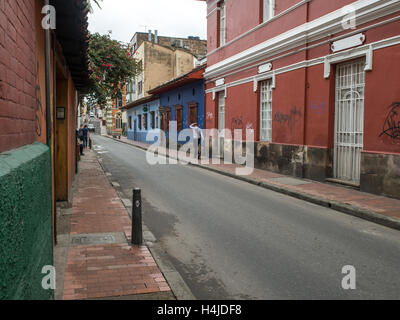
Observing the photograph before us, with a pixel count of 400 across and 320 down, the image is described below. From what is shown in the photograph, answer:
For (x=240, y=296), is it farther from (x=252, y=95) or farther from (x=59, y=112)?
(x=252, y=95)

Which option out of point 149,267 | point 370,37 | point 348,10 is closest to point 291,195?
point 370,37

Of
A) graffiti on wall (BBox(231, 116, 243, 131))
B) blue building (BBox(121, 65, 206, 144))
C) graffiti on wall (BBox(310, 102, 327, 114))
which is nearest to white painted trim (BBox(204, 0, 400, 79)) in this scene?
graffiti on wall (BBox(310, 102, 327, 114))

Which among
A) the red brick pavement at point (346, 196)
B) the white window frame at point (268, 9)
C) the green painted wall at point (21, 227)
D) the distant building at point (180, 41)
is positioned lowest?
the red brick pavement at point (346, 196)

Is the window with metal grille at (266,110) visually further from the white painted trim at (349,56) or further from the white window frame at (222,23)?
the white window frame at (222,23)

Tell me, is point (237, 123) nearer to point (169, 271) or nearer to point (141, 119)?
point (169, 271)

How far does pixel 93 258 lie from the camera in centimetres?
497

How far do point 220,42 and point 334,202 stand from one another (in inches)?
489

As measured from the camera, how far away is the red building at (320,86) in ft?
29.2

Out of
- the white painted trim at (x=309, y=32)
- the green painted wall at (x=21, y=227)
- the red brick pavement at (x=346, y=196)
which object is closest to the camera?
the green painted wall at (x=21, y=227)

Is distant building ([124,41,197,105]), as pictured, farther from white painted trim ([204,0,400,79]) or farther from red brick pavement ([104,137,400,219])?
red brick pavement ([104,137,400,219])

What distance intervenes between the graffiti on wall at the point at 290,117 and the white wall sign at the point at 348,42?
233 centimetres

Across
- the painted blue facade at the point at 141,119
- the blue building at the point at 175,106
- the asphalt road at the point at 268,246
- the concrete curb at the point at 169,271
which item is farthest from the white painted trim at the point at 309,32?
the painted blue facade at the point at 141,119

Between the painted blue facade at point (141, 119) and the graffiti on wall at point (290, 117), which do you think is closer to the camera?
the graffiti on wall at point (290, 117)

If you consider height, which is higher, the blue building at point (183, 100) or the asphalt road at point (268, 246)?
the blue building at point (183, 100)
